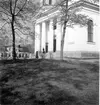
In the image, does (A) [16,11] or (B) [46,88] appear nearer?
(B) [46,88]

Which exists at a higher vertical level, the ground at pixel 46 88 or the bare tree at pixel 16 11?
the bare tree at pixel 16 11

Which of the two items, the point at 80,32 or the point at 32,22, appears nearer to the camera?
the point at 32,22

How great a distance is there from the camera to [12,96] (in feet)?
17.1

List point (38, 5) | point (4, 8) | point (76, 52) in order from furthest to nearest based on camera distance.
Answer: point (76, 52) → point (38, 5) → point (4, 8)

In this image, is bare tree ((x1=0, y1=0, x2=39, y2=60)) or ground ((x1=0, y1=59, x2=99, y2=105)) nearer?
ground ((x1=0, y1=59, x2=99, y2=105))

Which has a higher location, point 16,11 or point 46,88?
point 16,11

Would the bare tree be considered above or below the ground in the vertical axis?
above

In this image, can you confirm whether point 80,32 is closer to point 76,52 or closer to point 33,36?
point 76,52

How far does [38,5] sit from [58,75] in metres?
6.61

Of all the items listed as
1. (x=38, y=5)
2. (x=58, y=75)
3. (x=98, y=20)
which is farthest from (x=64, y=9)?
(x=98, y=20)

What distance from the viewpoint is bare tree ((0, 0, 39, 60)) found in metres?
10.3

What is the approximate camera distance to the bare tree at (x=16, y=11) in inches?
407

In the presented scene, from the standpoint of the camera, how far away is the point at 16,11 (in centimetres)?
1088

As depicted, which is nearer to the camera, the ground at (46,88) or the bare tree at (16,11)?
the ground at (46,88)
